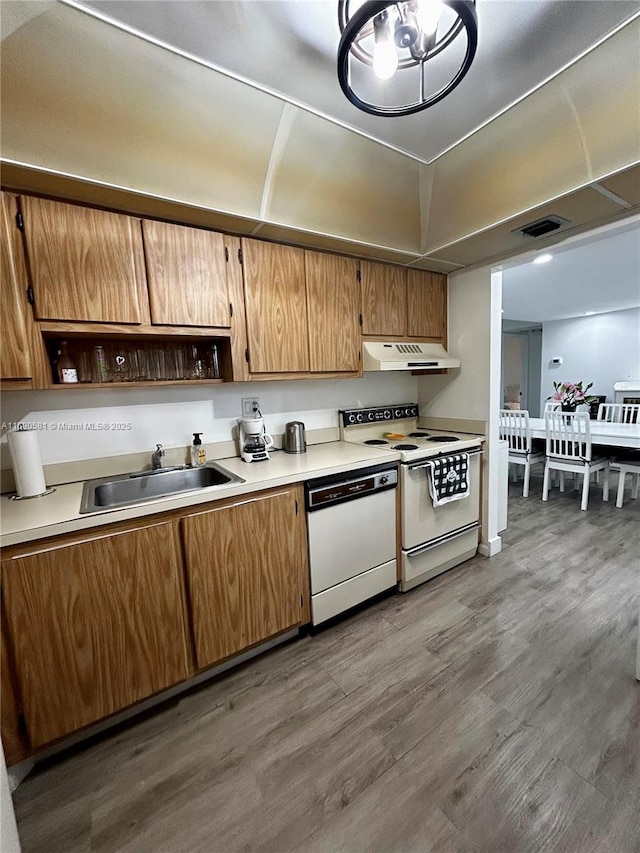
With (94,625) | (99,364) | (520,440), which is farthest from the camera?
(520,440)

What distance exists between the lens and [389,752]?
132 cm

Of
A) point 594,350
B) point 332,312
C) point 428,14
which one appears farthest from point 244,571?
point 594,350

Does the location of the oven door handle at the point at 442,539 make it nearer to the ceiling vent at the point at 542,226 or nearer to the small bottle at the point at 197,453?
the small bottle at the point at 197,453

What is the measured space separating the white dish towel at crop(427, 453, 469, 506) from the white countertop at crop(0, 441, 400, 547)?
0.31 m

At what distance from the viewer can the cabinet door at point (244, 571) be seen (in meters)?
1.52

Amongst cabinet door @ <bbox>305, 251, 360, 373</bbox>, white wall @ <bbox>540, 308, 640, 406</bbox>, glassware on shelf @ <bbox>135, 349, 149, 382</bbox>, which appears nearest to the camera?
glassware on shelf @ <bbox>135, 349, 149, 382</bbox>

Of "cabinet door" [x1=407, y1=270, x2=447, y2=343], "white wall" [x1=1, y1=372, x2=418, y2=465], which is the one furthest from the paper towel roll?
"cabinet door" [x1=407, y1=270, x2=447, y2=343]

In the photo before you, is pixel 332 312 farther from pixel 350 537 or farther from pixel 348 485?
pixel 350 537

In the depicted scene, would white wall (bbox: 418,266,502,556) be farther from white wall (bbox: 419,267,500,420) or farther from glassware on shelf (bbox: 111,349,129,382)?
glassware on shelf (bbox: 111,349,129,382)

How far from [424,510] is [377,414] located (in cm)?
86

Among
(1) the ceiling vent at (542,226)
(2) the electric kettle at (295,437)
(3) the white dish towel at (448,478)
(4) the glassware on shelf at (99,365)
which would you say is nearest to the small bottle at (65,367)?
(4) the glassware on shelf at (99,365)

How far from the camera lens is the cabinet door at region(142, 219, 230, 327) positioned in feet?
5.38

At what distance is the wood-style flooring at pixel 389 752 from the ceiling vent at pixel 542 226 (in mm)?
2197

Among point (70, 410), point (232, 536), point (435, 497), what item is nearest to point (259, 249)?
point (70, 410)
